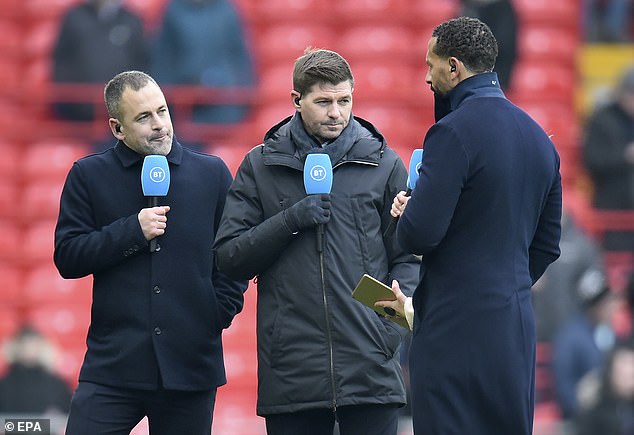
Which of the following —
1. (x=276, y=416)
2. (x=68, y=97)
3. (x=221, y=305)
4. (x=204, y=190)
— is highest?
(x=68, y=97)

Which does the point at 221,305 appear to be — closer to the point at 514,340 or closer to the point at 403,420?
the point at 514,340

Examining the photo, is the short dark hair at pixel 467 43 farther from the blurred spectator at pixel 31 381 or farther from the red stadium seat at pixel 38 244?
the red stadium seat at pixel 38 244

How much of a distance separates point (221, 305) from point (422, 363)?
79 cm

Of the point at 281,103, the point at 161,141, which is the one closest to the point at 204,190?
the point at 161,141

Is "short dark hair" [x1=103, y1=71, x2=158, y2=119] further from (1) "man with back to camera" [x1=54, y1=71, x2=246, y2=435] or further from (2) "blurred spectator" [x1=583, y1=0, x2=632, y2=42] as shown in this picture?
(2) "blurred spectator" [x1=583, y1=0, x2=632, y2=42]

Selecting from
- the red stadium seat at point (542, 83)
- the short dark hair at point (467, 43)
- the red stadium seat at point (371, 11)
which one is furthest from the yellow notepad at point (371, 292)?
the red stadium seat at point (542, 83)

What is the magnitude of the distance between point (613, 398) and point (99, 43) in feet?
12.7

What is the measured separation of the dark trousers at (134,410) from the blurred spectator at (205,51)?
5.30m

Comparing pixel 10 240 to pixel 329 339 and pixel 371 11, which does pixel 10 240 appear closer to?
pixel 371 11

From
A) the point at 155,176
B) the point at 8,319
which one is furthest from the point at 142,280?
the point at 8,319

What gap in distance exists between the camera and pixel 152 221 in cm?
439

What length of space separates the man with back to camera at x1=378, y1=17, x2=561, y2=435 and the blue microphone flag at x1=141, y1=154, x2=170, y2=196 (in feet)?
2.60

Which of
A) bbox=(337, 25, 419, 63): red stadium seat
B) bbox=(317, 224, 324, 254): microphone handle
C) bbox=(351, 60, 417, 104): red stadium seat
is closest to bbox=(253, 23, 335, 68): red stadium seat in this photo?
bbox=(337, 25, 419, 63): red stadium seat

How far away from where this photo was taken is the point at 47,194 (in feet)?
32.3
